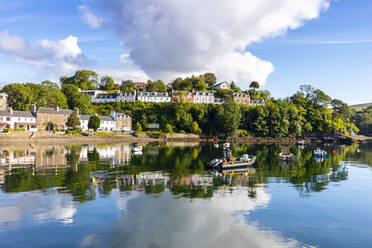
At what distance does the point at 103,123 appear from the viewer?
126 meters

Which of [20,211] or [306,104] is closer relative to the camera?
[20,211]

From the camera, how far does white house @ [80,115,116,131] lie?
119 meters

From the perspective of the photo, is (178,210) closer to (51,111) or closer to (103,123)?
(51,111)

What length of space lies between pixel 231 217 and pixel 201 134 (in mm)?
114880

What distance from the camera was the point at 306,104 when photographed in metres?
160

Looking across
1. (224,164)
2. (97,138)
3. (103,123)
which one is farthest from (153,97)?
(224,164)

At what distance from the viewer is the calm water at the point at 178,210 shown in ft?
54.7

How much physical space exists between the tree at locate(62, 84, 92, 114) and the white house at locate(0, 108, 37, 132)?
3149cm

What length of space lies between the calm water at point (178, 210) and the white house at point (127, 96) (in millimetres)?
124764

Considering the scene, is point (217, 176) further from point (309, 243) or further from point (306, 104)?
point (306, 104)

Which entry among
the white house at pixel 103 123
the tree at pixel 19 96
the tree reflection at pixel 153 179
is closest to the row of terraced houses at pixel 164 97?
the white house at pixel 103 123

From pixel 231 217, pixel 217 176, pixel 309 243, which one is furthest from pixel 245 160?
pixel 309 243

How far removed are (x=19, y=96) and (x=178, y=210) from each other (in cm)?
12143

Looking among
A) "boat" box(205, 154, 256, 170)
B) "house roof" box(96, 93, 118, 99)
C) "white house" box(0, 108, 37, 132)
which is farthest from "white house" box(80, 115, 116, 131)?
"boat" box(205, 154, 256, 170)
